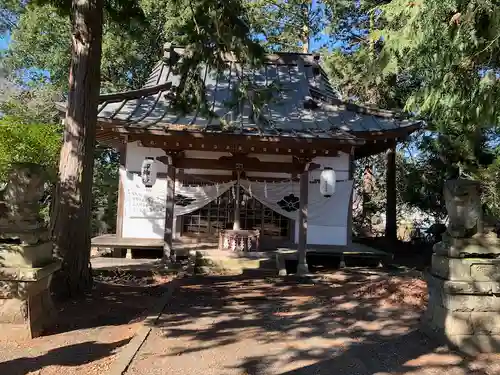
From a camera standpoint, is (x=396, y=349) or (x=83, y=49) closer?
(x=396, y=349)

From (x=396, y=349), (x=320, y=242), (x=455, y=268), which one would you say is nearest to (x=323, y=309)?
(x=396, y=349)

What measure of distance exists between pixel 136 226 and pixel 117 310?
5347mm

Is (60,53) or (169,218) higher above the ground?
(60,53)

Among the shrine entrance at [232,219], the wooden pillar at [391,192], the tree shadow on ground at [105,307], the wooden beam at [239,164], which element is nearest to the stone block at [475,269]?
the tree shadow on ground at [105,307]

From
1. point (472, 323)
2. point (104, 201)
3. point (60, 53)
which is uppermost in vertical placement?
point (60, 53)

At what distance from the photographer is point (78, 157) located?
6059mm

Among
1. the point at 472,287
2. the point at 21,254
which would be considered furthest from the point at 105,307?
the point at 472,287

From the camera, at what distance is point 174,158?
9.73 meters

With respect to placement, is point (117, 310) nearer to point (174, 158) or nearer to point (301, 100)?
point (174, 158)

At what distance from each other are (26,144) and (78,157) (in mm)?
6081

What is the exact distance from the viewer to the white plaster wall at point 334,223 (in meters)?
11.3

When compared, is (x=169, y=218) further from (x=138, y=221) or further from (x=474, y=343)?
(x=474, y=343)

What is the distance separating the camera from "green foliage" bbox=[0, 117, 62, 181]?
34.5 ft

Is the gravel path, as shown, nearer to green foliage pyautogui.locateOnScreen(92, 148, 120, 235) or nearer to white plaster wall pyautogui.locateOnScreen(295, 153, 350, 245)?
white plaster wall pyautogui.locateOnScreen(295, 153, 350, 245)
